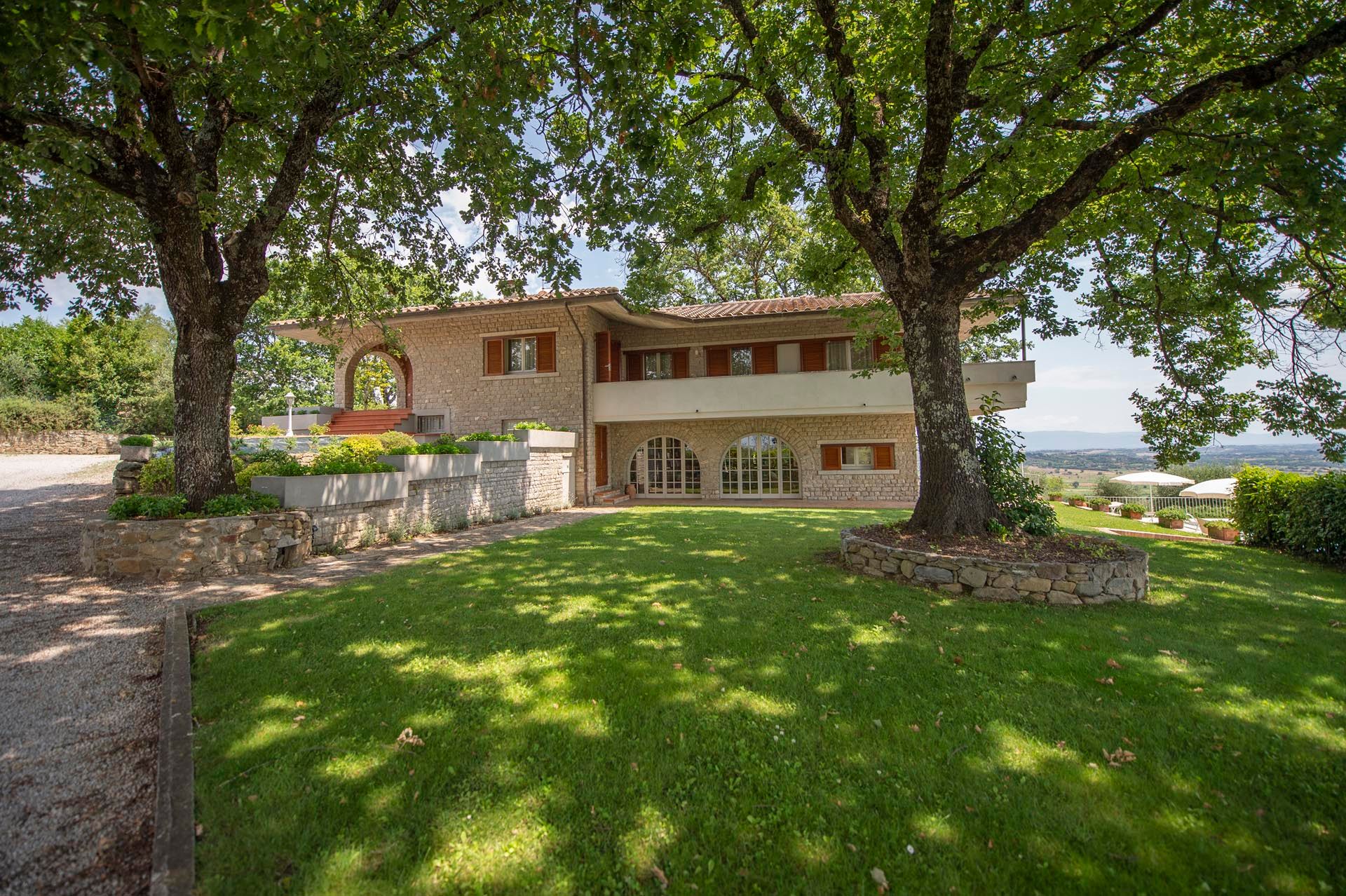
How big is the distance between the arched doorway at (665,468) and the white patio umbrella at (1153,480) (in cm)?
2158

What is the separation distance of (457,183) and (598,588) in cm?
624

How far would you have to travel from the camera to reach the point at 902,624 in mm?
4211

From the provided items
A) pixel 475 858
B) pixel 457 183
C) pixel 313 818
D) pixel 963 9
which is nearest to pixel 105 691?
pixel 313 818

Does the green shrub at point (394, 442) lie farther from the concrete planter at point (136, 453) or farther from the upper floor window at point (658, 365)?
the upper floor window at point (658, 365)

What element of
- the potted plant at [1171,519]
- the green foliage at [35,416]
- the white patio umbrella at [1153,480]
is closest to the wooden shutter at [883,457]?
the potted plant at [1171,519]

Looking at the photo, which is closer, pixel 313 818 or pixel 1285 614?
pixel 313 818

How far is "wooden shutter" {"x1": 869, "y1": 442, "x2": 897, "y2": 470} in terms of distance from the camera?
51.2 feet

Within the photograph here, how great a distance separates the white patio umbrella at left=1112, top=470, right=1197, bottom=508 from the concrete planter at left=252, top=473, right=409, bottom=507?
2972 cm

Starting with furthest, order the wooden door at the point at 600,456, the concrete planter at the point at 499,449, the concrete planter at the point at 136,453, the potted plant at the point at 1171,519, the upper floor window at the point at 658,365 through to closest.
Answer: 1. the upper floor window at the point at 658,365
2. the wooden door at the point at 600,456
3. the potted plant at the point at 1171,519
4. the concrete planter at the point at 499,449
5. the concrete planter at the point at 136,453

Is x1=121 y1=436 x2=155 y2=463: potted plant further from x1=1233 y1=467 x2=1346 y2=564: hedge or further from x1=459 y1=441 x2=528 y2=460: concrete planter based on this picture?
x1=1233 y1=467 x2=1346 y2=564: hedge

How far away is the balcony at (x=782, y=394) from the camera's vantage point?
13.0 metres

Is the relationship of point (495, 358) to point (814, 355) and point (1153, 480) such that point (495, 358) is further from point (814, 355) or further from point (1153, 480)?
point (1153, 480)

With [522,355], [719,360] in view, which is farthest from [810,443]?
[522,355]

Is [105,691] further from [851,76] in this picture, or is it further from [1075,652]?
[851,76]
